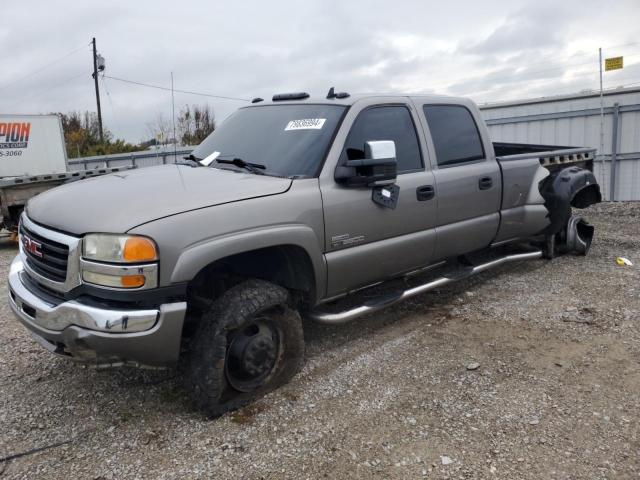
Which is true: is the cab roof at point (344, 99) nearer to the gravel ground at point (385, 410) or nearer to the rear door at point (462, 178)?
the rear door at point (462, 178)

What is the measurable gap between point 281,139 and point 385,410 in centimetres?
197

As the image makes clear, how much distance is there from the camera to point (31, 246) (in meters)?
3.10

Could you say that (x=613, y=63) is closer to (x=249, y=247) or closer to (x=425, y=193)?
(x=425, y=193)

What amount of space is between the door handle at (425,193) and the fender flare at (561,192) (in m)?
1.93

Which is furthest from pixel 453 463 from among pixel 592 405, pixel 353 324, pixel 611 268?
pixel 611 268

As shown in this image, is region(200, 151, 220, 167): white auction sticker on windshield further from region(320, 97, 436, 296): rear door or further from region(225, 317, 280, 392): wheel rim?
region(225, 317, 280, 392): wheel rim

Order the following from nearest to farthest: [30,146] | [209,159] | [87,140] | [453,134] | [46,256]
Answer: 1. [46,256]
2. [209,159]
3. [453,134]
4. [30,146]
5. [87,140]

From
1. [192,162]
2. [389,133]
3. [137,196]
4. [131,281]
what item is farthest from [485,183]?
[131,281]

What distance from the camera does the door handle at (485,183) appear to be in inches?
182

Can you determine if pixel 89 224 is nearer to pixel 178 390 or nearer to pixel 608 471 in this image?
pixel 178 390

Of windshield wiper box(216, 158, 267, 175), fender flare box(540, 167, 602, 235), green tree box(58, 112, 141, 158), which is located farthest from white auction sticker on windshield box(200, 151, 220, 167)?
green tree box(58, 112, 141, 158)

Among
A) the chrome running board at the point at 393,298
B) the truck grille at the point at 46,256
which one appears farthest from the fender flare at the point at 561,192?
the truck grille at the point at 46,256

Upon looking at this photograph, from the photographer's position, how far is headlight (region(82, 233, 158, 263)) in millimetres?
2629

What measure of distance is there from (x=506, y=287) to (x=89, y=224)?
4.18 m
